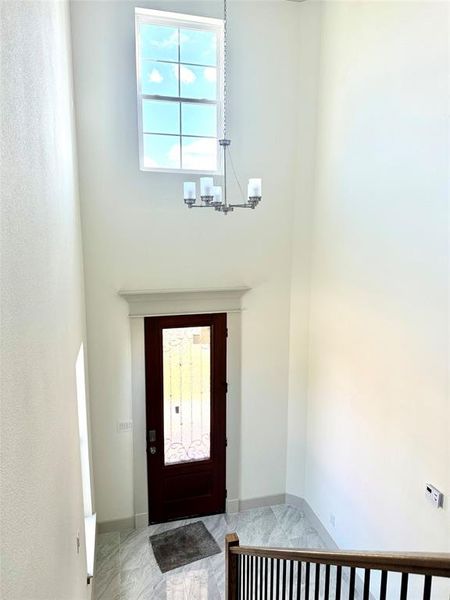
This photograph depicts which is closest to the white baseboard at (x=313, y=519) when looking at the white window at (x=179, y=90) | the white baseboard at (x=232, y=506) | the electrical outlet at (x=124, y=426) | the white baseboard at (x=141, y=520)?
the white baseboard at (x=232, y=506)

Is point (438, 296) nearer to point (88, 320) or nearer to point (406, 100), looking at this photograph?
point (406, 100)

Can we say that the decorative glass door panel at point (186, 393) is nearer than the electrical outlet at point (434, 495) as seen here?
No

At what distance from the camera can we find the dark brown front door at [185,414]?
4.76 meters

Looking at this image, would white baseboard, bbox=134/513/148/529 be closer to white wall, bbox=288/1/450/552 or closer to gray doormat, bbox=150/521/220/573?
gray doormat, bbox=150/521/220/573

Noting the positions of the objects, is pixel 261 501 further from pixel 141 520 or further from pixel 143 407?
pixel 143 407

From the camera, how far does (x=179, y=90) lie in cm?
450

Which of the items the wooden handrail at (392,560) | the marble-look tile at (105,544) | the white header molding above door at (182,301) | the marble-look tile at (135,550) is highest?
the white header molding above door at (182,301)

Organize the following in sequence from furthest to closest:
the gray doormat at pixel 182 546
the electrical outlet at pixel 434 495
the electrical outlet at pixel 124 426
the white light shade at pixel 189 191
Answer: the electrical outlet at pixel 124 426 < the gray doormat at pixel 182 546 < the white light shade at pixel 189 191 < the electrical outlet at pixel 434 495

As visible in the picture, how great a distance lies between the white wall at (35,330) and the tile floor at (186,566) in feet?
5.20

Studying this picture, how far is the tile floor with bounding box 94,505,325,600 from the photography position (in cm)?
404

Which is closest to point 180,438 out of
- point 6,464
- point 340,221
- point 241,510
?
point 241,510

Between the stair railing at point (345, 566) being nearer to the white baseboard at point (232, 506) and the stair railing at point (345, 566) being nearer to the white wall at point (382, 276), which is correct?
the white wall at point (382, 276)

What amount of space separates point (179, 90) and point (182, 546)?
5046mm

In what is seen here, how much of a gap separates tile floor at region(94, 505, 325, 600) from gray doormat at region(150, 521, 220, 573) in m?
0.06
